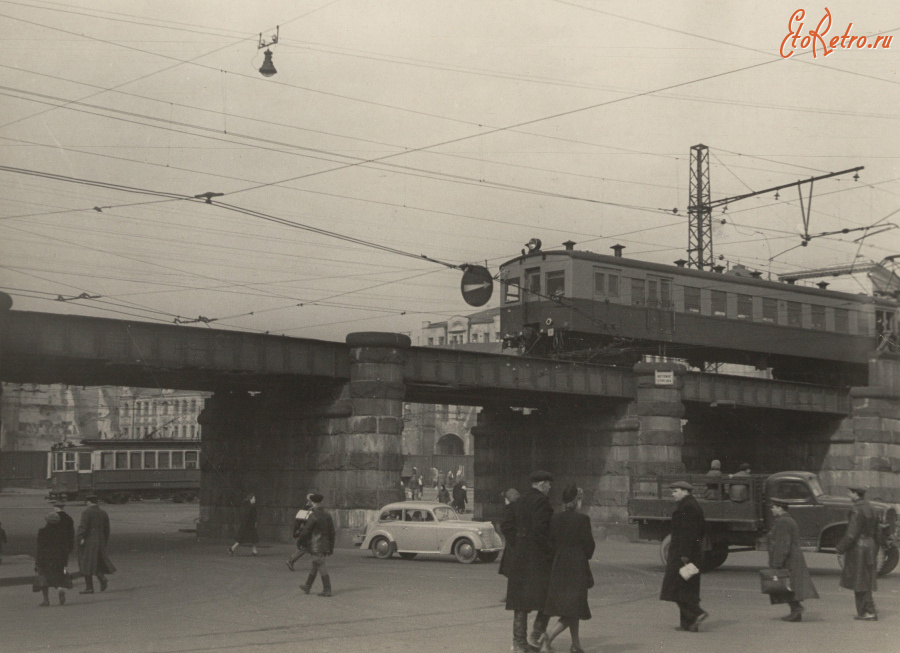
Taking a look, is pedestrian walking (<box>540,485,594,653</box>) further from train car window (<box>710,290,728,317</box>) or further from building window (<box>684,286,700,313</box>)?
train car window (<box>710,290,728,317</box>)

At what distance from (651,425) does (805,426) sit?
13899 mm

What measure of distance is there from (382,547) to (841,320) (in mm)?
28214

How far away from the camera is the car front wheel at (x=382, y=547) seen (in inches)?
1014

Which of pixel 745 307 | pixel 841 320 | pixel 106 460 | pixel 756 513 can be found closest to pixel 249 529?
pixel 756 513

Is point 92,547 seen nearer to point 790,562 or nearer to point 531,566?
point 531,566

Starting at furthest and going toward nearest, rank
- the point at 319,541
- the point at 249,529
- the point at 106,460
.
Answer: the point at 106,460, the point at 249,529, the point at 319,541

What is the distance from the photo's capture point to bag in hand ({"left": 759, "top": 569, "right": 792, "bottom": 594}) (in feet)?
43.2

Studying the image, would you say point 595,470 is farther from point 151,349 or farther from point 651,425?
point 151,349

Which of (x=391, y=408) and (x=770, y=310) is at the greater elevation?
(x=770, y=310)

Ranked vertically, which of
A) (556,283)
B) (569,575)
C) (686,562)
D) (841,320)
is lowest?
(686,562)

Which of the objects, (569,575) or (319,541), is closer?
(569,575)

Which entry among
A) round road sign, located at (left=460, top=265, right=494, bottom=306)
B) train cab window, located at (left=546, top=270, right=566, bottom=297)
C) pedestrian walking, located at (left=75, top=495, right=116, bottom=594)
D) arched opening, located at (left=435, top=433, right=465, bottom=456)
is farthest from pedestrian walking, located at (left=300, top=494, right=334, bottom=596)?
arched opening, located at (left=435, top=433, right=465, bottom=456)

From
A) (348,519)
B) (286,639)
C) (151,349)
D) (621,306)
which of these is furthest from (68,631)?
(621,306)

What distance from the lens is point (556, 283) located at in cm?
3747
